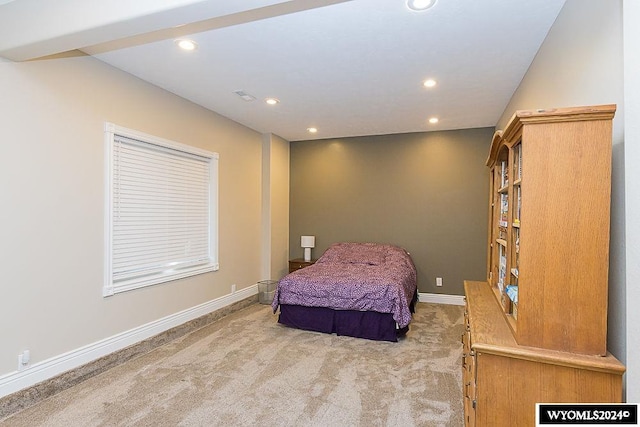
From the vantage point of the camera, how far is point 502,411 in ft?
4.62

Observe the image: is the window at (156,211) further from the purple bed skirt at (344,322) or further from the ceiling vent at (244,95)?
the purple bed skirt at (344,322)

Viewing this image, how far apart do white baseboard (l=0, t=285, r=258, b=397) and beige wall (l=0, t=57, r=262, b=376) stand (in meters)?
0.06

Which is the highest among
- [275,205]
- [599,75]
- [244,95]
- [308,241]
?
[244,95]

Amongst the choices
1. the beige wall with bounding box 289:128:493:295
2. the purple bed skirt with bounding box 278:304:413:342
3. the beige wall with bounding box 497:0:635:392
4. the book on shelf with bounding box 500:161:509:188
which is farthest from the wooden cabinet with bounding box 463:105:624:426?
the beige wall with bounding box 289:128:493:295

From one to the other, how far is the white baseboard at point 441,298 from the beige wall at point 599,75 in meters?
3.43

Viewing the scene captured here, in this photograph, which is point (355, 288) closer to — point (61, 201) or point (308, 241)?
point (308, 241)

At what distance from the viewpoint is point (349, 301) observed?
12.1 ft

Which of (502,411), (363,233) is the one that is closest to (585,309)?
(502,411)

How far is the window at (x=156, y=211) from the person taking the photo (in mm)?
3102

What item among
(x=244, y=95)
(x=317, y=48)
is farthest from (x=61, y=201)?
(x=317, y=48)

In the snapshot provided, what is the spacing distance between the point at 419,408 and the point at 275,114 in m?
3.65

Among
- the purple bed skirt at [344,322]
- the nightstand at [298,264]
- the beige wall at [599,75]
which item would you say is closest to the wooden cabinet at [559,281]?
the beige wall at [599,75]

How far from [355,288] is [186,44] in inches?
111

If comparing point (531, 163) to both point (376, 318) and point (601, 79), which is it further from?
point (376, 318)
